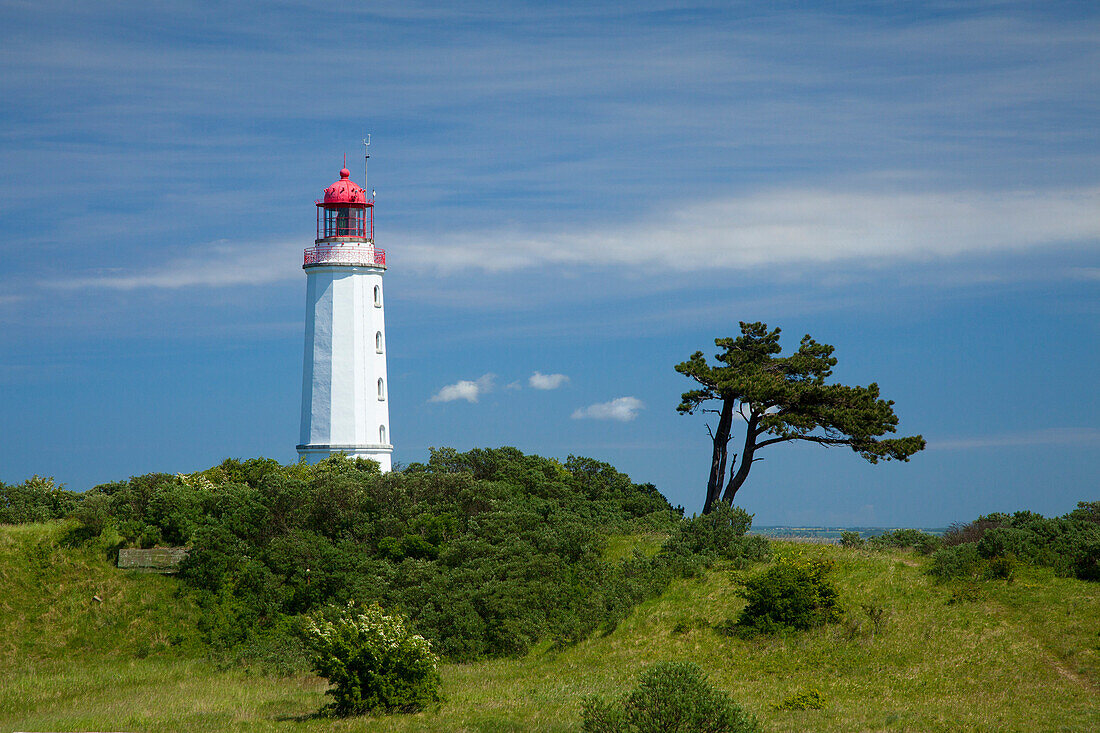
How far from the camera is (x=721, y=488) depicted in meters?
38.7

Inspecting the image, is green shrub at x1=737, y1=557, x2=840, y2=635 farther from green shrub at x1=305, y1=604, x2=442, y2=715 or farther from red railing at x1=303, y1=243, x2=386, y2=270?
red railing at x1=303, y1=243, x2=386, y2=270

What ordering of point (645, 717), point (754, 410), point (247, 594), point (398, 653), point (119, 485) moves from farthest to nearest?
point (119, 485) < point (754, 410) < point (247, 594) < point (398, 653) < point (645, 717)

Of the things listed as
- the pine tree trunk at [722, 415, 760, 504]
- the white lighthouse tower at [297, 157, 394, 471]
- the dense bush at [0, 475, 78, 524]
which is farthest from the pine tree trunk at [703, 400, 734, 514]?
the dense bush at [0, 475, 78, 524]

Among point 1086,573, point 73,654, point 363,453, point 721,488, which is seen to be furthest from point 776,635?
point 363,453

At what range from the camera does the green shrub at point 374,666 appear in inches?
832

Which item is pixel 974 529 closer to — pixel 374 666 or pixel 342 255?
pixel 374 666

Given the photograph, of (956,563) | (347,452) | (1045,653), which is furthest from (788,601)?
(347,452)

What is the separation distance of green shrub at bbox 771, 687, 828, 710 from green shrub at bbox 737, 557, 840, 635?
15.7 feet

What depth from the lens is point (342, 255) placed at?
152 feet

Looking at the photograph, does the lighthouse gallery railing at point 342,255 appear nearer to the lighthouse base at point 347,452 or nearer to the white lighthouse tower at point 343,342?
the white lighthouse tower at point 343,342

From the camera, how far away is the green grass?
20469mm

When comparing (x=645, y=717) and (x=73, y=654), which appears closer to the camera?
(x=645, y=717)

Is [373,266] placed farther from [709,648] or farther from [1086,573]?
[1086,573]

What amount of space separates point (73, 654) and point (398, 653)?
14212 millimetres
